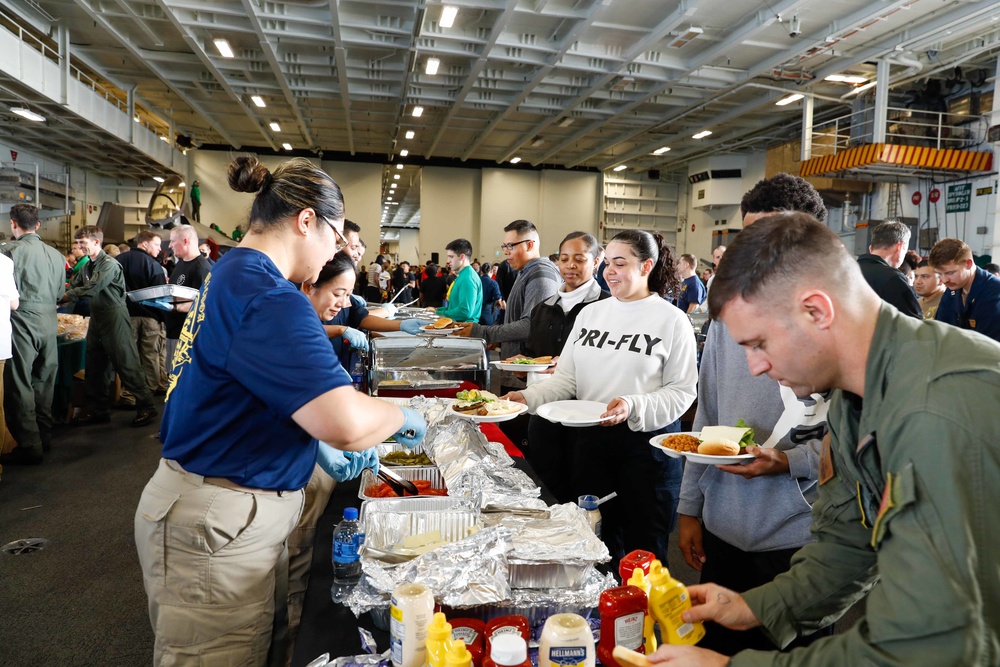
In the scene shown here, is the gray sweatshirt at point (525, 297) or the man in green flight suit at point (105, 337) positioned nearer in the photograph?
the gray sweatshirt at point (525, 297)

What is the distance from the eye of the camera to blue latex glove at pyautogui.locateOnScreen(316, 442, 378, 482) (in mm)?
1730

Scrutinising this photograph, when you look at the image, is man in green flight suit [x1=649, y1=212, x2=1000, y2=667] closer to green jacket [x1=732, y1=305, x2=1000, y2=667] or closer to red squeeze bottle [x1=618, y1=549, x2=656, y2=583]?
green jacket [x1=732, y1=305, x2=1000, y2=667]

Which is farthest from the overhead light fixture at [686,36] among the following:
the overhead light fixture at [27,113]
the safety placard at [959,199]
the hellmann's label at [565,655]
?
the overhead light fixture at [27,113]

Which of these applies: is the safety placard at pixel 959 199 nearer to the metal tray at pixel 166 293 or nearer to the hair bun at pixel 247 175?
the metal tray at pixel 166 293

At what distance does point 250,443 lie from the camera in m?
1.35

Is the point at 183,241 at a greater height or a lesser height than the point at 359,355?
greater

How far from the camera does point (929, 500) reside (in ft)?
2.30

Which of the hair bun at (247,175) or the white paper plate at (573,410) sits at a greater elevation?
the hair bun at (247,175)

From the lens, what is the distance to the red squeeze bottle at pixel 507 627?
3.64 feet

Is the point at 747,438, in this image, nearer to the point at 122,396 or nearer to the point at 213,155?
the point at 122,396

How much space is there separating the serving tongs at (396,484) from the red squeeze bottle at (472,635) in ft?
2.53

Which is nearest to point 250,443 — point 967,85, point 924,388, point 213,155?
point 924,388

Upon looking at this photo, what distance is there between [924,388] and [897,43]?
10.5 meters

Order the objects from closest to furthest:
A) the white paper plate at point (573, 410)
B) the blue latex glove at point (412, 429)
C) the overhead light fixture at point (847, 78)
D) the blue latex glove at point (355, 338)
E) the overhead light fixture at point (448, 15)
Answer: the blue latex glove at point (412, 429), the white paper plate at point (573, 410), the blue latex glove at point (355, 338), the overhead light fixture at point (448, 15), the overhead light fixture at point (847, 78)
